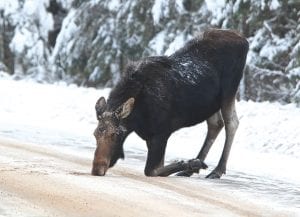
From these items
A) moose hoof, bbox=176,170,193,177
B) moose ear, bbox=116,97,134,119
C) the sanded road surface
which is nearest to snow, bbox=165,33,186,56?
moose hoof, bbox=176,170,193,177

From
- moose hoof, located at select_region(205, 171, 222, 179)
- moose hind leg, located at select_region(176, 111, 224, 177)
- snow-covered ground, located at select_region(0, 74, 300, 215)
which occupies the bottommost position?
snow-covered ground, located at select_region(0, 74, 300, 215)

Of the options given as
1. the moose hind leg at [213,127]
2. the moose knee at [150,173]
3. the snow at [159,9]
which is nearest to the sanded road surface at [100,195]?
the moose knee at [150,173]

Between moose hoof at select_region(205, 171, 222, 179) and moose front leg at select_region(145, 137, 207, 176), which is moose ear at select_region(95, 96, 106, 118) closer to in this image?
moose front leg at select_region(145, 137, 207, 176)

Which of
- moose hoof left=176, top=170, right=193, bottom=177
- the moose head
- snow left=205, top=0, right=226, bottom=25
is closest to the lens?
the moose head

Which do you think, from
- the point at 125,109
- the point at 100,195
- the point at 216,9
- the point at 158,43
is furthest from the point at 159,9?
the point at 100,195

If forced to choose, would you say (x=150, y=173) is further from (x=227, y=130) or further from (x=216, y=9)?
(x=216, y=9)

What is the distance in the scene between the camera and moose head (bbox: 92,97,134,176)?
8.62 metres

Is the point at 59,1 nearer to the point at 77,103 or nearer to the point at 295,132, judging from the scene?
the point at 77,103

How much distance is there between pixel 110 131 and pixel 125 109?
30 centimetres

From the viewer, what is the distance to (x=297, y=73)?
699 inches

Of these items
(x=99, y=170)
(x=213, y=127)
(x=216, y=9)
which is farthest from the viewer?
(x=216, y=9)

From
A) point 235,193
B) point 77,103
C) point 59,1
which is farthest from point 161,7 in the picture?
point 235,193

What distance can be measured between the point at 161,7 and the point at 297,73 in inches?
239

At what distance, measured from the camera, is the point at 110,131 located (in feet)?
28.7
